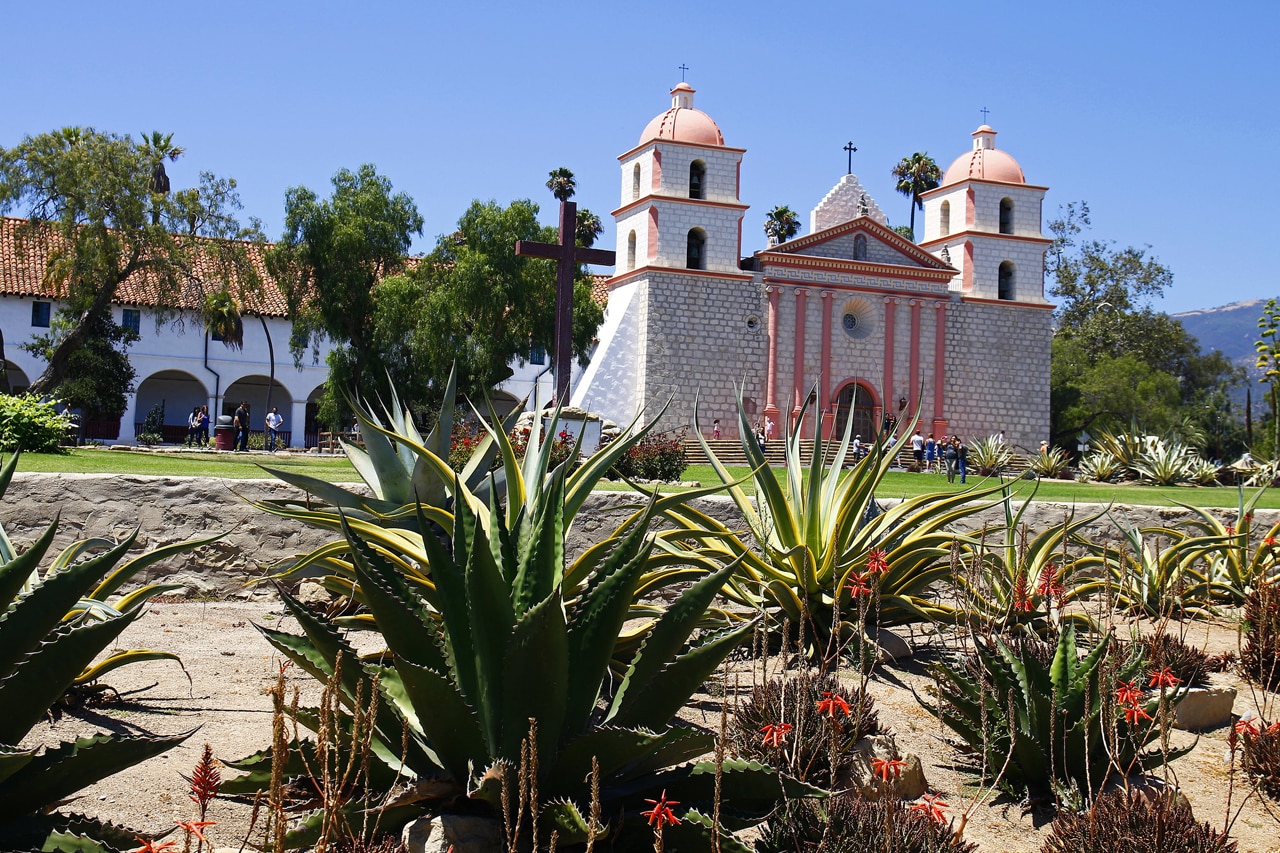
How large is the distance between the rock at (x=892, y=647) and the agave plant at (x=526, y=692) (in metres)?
2.24

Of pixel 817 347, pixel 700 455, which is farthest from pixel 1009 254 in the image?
pixel 700 455

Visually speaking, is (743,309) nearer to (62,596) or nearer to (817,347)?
(817,347)

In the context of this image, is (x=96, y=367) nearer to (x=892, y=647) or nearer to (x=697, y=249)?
(x=697, y=249)

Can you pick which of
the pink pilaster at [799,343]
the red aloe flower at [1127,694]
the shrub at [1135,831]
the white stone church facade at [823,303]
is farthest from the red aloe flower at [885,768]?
the pink pilaster at [799,343]

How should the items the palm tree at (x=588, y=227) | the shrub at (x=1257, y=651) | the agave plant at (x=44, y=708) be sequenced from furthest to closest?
the palm tree at (x=588, y=227) < the shrub at (x=1257, y=651) < the agave plant at (x=44, y=708)

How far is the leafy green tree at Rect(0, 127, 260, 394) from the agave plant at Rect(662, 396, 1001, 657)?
19908 millimetres

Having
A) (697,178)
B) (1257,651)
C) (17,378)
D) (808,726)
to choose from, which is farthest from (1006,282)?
(808,726)

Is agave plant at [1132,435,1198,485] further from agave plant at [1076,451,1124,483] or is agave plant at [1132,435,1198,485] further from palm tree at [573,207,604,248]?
palm tree at [573,207,604,248]

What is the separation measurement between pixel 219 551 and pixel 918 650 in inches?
153

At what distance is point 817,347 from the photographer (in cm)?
3484

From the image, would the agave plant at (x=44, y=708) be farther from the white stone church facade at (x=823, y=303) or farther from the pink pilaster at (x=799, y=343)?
the pink pilaster at (x=799, y=343)

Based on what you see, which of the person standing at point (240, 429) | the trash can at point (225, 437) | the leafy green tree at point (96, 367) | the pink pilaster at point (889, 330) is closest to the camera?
the trash can at point (225, 437)

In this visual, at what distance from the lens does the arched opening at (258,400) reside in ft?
130

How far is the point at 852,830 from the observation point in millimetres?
2818
